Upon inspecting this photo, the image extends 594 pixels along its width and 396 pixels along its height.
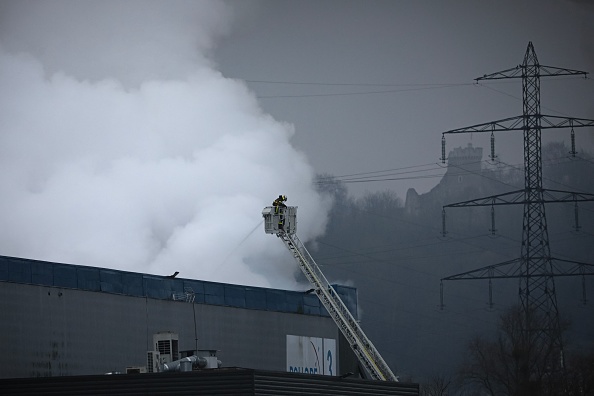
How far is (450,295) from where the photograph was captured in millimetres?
141125

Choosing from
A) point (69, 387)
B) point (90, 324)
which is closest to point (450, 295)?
point (90, 324)

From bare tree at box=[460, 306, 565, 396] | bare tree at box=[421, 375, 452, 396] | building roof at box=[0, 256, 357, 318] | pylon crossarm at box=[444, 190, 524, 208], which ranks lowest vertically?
bare tree at box=[421, 375, 452, 396]

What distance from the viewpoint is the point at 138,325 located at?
57344 millimetres

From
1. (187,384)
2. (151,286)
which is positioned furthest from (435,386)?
(187,384)

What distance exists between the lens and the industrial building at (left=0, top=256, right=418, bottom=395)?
170ft

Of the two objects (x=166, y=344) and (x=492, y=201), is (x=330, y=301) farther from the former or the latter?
(x=492, y=201)

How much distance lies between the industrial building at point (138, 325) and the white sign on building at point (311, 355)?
0.06m

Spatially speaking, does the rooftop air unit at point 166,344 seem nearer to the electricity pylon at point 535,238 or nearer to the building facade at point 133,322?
the building facade at point 133,322

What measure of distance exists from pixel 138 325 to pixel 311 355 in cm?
1448

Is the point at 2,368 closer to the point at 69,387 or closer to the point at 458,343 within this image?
the point at 69,387

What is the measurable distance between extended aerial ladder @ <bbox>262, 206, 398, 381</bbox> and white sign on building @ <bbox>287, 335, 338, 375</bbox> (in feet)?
7.40

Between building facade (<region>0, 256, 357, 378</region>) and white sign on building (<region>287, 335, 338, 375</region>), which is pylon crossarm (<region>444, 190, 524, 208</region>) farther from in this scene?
building facade (<region>0, 256, 357, 378</region>)

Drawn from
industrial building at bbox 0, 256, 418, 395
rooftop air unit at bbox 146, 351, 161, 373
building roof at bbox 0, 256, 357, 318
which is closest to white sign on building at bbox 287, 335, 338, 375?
industrial building at bbox 0, 256, 418, 395

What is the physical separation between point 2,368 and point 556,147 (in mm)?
119864
